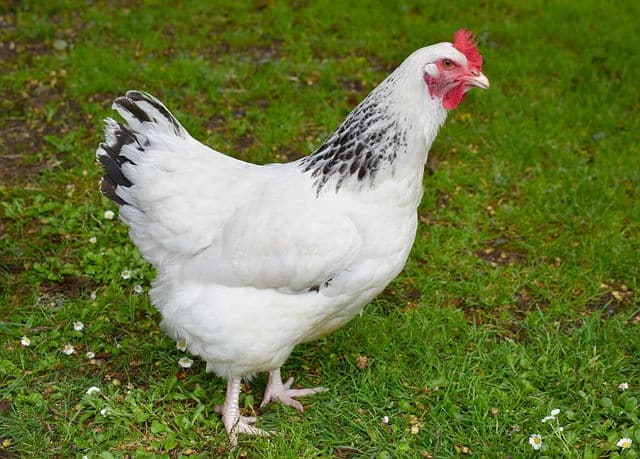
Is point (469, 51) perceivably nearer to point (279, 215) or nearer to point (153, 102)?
point (279, 215)

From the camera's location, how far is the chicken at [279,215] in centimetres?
318

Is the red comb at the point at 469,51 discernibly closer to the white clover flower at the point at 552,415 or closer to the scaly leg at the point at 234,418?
the white clover flower at the point at 552,415

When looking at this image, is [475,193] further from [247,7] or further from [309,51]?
[247,7]

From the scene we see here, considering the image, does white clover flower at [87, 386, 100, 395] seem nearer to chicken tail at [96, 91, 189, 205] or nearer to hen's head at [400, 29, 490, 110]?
chicken tail at [96, 91, 189, 205]

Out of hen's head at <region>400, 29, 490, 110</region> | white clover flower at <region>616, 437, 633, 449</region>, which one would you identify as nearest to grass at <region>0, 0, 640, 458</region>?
white clover flower at <region>616, 437, 633, 449</region>

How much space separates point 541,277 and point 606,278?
438mm

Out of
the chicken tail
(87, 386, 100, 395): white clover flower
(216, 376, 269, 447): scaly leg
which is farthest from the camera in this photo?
(87, 386, 100, 395): white clover flower

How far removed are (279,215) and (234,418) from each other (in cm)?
115

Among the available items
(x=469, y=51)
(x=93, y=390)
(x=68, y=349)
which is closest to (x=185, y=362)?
(x=93, y=390)

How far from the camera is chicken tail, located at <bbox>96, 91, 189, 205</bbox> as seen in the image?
139 inches

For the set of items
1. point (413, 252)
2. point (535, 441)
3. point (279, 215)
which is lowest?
point (535, 441)

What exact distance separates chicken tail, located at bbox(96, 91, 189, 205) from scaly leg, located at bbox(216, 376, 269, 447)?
1102 mm

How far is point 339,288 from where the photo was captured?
3.26 meters

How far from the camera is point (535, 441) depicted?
11.3ft
